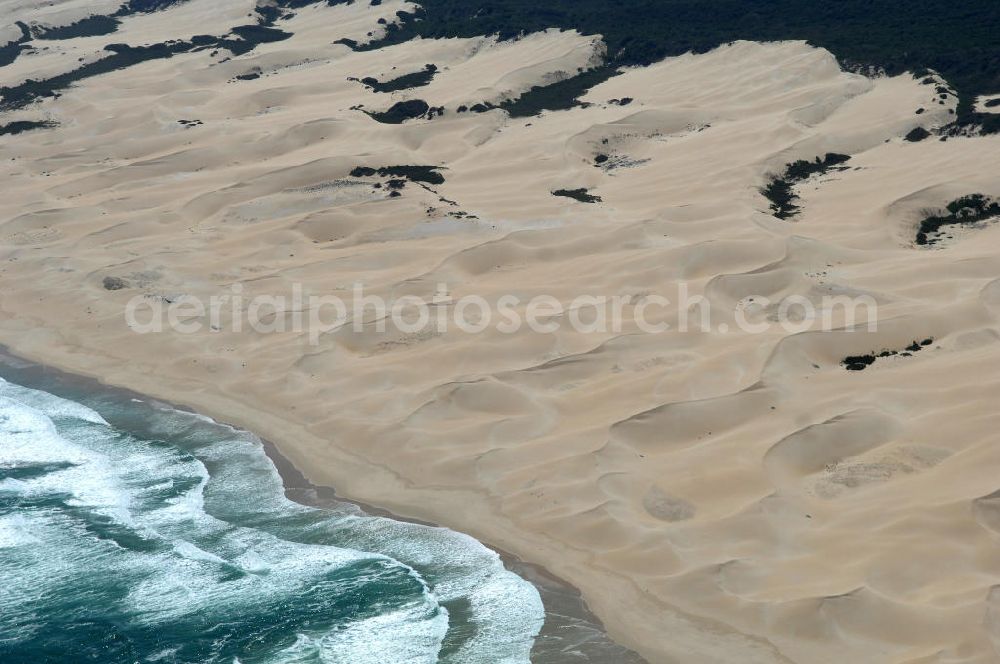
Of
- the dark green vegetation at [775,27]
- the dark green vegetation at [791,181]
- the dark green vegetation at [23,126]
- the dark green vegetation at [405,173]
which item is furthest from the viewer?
the dark green vegetation at [23,126]

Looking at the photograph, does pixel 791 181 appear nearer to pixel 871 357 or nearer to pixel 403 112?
pixel 871 357

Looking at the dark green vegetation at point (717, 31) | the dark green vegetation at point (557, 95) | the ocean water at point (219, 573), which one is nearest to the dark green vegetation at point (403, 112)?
the dark green vegetation at point (717, 31)

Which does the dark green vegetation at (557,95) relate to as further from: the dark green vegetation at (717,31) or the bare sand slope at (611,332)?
the bare sand slope at (611,332)

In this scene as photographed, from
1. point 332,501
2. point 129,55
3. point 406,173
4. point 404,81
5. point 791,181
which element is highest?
point 129,55

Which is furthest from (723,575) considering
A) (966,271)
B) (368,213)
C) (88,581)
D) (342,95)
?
(342,95)

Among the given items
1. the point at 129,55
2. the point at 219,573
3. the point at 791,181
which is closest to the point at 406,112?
the point at 791,181

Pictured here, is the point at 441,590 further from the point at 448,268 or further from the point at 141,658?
the point at 448,268
